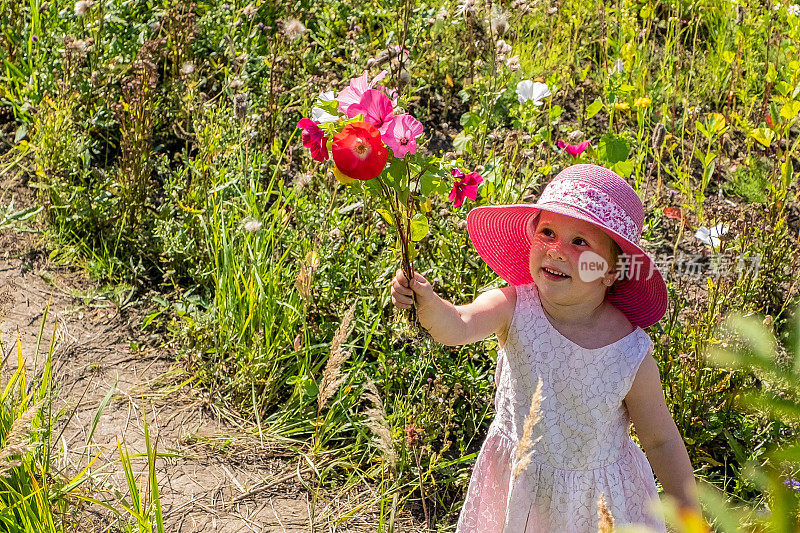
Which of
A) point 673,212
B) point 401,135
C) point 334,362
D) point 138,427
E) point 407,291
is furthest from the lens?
point 673,212

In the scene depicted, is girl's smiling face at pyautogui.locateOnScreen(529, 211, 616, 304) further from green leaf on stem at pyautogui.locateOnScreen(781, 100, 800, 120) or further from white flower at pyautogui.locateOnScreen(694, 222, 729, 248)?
green leaf on stem at pyautogui.locateOnScreen(781, 100, 800, 120)

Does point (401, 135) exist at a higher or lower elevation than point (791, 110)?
higher

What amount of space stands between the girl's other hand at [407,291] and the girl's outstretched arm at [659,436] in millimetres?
521

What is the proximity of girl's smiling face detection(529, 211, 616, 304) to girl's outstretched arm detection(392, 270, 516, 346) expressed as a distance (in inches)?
5.0

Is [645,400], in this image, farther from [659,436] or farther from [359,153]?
[359,153]

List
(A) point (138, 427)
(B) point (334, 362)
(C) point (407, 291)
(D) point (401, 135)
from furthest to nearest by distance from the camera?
(A) point (138, 427) → (B) point (334, 362) → (C) point (407, 291) → (D) point (401, 135)

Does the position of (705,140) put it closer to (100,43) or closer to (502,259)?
(502,259)

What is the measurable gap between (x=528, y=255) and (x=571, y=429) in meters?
0.41

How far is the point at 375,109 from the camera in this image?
1608mm

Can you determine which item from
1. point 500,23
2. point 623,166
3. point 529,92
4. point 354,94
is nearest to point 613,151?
point 623,166

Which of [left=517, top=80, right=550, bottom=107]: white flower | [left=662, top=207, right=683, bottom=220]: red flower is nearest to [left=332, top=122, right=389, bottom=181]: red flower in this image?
[left=517, top=80, right=550, bottom=107]: white flower

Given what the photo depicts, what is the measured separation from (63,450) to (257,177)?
123 cm

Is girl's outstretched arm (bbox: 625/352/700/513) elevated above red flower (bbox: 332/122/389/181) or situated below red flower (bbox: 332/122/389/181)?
below

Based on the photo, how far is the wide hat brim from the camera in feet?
6.09
